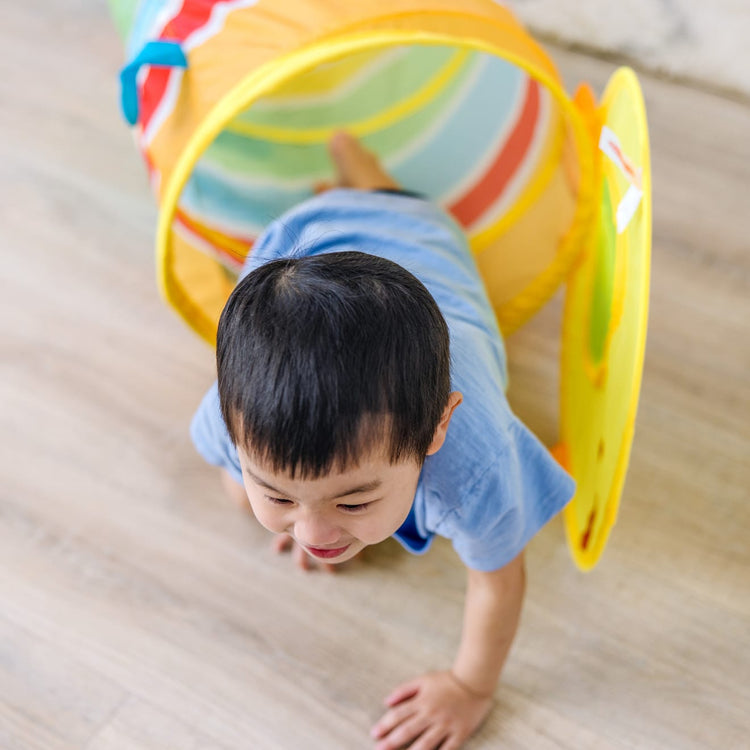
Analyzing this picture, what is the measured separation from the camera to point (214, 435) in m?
0.87

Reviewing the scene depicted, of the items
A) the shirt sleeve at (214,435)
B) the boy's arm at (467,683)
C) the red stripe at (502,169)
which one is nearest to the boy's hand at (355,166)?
the red stripe at (502,169)

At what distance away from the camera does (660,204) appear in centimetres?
136

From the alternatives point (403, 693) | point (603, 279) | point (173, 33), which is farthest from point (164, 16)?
point (403, 693)

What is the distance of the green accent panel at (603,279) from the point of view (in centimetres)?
98

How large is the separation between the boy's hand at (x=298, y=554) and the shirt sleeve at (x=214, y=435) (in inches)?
5.9

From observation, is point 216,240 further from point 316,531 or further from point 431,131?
point 316,531

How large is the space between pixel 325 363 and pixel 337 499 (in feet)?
0.36

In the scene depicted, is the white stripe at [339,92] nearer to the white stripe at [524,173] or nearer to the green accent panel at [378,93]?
the green accent panel at [378,93]

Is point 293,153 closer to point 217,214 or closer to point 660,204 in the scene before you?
point 217,214

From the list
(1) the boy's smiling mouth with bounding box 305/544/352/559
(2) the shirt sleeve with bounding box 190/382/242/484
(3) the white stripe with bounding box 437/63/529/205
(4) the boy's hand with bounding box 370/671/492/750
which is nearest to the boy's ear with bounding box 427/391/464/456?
(1) the boy's smiling mouth with bounding box 305/544/352/559

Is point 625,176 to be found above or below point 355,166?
above

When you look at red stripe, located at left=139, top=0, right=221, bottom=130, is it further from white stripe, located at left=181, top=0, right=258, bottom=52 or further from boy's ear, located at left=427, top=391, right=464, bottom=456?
boy's ear, located at left=427, top=391, right=464, bottom=456

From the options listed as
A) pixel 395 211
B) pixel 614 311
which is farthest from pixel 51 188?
pixel 614 311

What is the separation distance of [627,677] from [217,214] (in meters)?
0.76
